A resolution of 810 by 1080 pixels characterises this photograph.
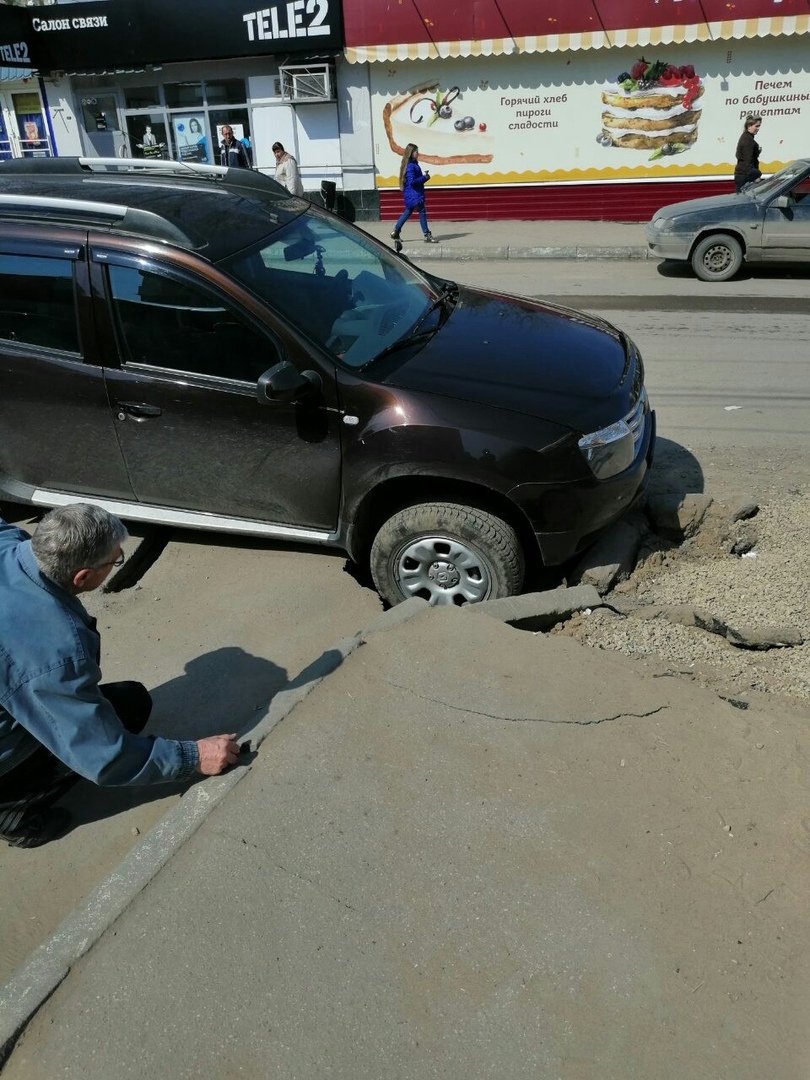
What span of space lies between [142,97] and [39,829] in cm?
2054

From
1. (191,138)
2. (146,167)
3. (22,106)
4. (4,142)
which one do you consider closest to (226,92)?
(191,138)

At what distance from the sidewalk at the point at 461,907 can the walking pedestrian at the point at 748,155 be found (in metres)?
13.3

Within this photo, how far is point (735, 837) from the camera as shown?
2.81 m

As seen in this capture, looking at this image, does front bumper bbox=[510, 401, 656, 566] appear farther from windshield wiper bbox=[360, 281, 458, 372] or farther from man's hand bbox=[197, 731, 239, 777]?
man's hand bbox=[197, 731, 239, 777]

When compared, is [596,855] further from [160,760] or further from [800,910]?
[160,760]

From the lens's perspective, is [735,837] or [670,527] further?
[670,527]

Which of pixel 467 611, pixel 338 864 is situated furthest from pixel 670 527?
pixel 338 864

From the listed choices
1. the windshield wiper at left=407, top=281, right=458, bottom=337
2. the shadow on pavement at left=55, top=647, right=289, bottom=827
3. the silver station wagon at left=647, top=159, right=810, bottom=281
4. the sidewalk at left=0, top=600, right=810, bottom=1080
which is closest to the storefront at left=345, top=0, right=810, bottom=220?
the silver station wagon at left=647, top=159, right=810, bottom=281

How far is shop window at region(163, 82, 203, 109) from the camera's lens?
1903cm

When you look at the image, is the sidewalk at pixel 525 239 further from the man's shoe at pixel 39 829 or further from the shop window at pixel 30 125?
the man's shoe at pixel 39 829

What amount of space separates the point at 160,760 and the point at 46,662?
534mm

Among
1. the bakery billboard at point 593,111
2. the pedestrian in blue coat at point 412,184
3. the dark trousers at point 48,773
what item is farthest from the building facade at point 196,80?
the dark trousers at point 48,773

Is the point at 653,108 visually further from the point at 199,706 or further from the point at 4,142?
the point at 199,706

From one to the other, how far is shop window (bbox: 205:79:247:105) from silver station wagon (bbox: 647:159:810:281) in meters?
11.0
